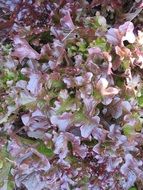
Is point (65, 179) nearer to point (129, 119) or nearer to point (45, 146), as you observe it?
point (45, 146)

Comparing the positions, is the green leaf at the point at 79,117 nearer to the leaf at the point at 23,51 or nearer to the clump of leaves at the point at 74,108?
the clump of leaves at the point at 74,108

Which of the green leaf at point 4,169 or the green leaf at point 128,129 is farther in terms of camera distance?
the green leaf at point 4,169

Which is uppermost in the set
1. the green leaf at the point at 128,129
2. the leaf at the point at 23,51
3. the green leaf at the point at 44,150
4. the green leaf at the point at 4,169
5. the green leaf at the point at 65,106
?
the leaf at the point at 23,51

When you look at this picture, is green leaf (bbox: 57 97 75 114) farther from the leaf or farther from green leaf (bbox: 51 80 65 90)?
the leaf

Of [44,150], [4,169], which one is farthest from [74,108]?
[4,169]

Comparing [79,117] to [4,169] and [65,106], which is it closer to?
[65,106]

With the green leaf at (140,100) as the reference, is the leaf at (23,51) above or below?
above

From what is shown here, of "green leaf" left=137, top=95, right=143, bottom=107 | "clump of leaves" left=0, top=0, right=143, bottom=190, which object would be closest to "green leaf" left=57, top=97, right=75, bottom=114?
"clump of leaves" left=0, top=0, right=143, bottom=190

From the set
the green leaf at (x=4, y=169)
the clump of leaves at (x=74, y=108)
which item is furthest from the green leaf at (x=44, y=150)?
the green leaf at (x=4, y=169)

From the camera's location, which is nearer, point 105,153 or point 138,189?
point 105,153

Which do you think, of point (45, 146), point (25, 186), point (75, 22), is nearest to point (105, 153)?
point (45, 146)

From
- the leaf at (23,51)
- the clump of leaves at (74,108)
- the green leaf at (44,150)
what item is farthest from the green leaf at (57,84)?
the green leaf at (44,150)
